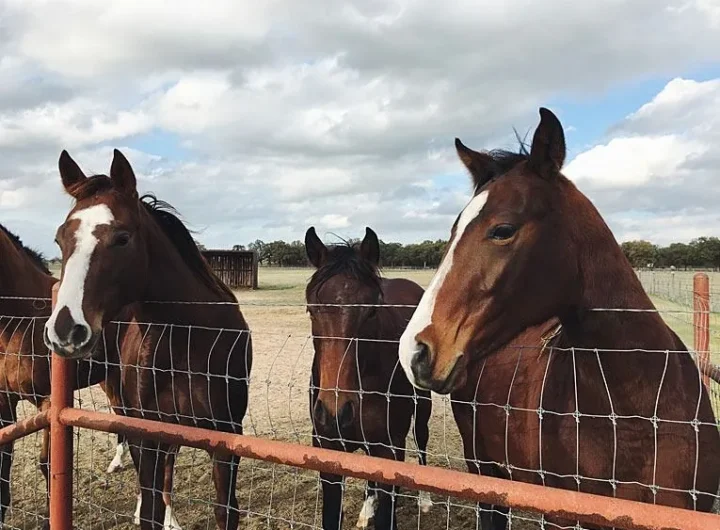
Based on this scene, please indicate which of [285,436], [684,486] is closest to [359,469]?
[684,486]

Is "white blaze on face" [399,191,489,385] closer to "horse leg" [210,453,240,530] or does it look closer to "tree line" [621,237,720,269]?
"horse leg" [210,453,240,530]

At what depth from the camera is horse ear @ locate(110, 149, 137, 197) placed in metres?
3.30

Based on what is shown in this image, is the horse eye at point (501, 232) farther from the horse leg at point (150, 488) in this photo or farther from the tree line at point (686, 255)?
the tree line at point (686, 255)

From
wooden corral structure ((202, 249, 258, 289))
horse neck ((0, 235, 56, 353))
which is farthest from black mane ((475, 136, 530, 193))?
wooden corral structure ((202, 249, 258, 289))

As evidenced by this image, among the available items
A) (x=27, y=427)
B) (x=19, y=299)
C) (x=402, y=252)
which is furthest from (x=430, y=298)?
(x=402, y=252)

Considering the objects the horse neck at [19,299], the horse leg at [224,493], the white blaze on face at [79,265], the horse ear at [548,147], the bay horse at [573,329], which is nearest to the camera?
the bay horse at [573,329]

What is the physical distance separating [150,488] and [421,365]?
2.40 m

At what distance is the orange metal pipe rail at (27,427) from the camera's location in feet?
8.76

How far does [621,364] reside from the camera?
7.34 feet

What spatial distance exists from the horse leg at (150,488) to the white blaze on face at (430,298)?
Result: 2.17 metres

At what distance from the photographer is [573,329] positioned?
7.64 feet

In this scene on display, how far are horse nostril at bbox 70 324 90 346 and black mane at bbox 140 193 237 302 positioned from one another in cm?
110

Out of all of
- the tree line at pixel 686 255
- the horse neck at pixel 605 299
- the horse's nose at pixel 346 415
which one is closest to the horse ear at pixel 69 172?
the horse's nose at pixel 346 415

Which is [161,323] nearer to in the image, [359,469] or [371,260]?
[371,260]
